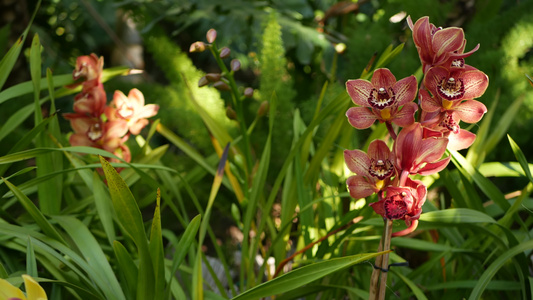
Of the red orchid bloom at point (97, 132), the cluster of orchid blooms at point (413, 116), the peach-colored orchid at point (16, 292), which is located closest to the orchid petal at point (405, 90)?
the cluster of orchid blooms at point (413, 116)

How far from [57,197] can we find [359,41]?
0.86 metres

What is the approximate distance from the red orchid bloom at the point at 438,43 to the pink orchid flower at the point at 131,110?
1.74 ft

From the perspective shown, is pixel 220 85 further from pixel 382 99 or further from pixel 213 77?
pixel 382 99

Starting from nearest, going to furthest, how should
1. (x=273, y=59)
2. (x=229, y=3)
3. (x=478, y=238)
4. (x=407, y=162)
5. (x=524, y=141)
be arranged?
(x=407, y=162) → (x=478, y=238) → (x=273, y=59) → (x=524, y=141) → (x=229, y=3)

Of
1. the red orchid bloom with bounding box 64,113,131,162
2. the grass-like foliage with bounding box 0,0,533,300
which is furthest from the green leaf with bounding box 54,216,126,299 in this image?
the red orchid bloom with bounding box 64,113,131,162

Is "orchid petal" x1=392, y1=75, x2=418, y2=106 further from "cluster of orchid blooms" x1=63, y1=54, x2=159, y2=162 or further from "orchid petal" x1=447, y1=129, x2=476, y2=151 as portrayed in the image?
"cluster of orchid blooms" x1=63, y1=54, x2=159, y2=162

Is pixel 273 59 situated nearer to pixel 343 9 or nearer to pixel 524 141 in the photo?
pixel 343 9

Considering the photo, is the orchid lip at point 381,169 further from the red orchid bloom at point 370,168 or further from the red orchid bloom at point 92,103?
the red orchid bloom at point 92,103

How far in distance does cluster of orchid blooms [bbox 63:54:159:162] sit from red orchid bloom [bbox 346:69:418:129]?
0.47 m

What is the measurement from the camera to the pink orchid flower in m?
0.91

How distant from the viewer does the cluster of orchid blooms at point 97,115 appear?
88 centimetres

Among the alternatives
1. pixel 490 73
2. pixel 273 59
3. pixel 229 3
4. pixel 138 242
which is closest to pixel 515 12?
pixel 490 73

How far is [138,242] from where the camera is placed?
1.90 feet

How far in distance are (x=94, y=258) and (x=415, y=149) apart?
453mm
